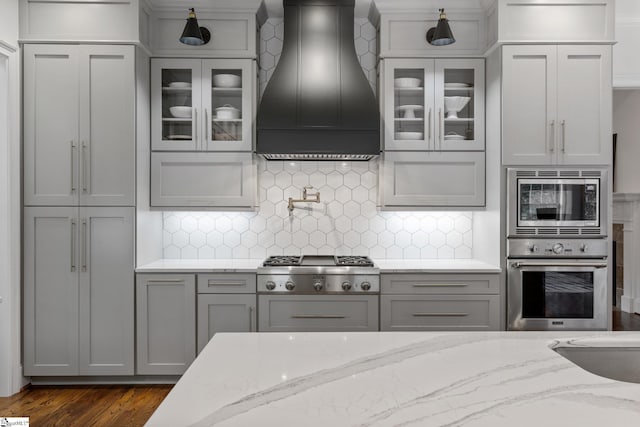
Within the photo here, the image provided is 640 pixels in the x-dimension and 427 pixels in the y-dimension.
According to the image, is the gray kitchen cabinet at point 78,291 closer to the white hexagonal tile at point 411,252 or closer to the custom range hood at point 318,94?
the custom range hood at point 318,94

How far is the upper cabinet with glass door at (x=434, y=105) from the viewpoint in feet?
11.5

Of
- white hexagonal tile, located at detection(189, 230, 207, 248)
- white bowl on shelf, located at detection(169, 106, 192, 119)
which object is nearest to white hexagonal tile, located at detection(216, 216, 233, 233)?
white hexagonal tile, located at detection(189, 230, 207, 248)

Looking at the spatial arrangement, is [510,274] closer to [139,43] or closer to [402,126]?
[402,126]

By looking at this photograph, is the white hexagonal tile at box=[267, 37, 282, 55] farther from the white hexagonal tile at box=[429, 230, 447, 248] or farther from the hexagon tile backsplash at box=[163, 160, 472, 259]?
the white hexagonal tile at box=[429, 230, 447, 248]

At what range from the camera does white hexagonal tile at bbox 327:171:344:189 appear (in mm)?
3874

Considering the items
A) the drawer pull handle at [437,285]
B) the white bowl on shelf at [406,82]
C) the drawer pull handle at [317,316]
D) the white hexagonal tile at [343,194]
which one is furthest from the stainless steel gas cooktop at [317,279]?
the white bowl on shelf at [406,82]

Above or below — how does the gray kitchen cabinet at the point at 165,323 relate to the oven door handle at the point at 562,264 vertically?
below

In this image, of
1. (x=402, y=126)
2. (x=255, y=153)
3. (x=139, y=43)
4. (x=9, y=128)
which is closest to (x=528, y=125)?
(x=402, y=126)

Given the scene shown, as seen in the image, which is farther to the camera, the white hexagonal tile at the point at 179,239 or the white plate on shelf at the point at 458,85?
the white hexagonal tile at the point at 179,239

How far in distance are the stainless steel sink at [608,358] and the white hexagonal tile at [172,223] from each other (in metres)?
3.17

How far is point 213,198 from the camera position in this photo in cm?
351

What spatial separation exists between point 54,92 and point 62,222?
36.2 inches

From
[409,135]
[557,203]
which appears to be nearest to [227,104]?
[409,135]

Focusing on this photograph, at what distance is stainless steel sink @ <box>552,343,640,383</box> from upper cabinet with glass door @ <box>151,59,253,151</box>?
2.67 metres
